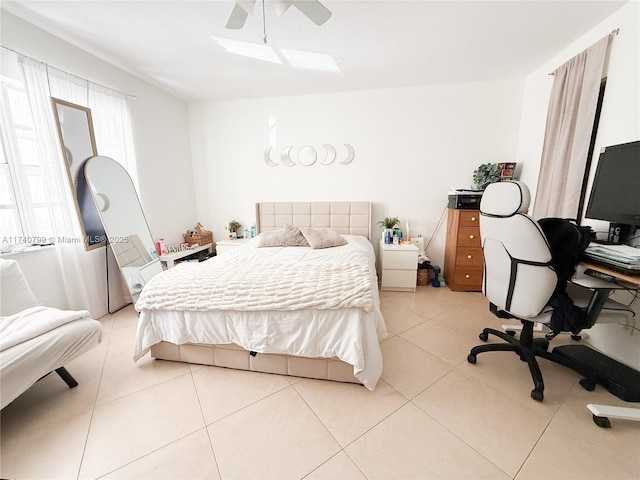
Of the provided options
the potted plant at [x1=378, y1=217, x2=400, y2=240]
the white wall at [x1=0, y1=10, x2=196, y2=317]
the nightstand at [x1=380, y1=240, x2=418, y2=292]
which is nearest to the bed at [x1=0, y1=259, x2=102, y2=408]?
the white wall at [x1=0, y1=10, x2=196, y2=317]

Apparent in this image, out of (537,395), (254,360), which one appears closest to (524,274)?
(537,395)

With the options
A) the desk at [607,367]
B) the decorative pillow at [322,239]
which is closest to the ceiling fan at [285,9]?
the decorative pillow at [322,239]

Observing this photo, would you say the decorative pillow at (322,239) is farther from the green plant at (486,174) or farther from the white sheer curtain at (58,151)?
the white sheer curtain at (58,151)

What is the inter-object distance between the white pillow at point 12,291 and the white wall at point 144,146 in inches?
14.8

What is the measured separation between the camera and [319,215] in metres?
3.68

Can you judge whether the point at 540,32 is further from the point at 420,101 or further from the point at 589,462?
the point at 589,462

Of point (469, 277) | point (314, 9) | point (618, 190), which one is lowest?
point (469, 277)

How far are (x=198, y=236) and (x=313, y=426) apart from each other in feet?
10.7

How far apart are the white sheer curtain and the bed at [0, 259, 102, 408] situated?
0.57 m

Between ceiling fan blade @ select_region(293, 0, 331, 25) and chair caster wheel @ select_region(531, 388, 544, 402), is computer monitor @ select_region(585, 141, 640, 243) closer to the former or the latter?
chair caster wheel @ select_region(531, 388, 544, 402)

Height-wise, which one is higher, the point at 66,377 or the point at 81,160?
the point at 81,160

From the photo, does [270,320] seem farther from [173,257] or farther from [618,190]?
[618,190]

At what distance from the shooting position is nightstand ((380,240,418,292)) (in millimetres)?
3189

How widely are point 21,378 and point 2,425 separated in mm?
401
